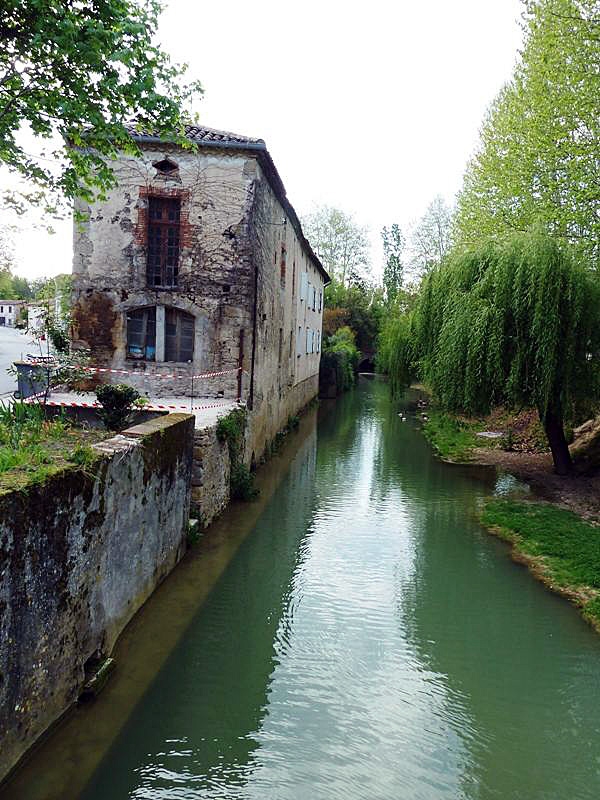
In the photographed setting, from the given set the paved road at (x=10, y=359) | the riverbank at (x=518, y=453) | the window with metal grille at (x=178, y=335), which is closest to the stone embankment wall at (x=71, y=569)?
the paved road at (x=10, y=359)

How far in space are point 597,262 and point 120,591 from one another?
12.1 metres

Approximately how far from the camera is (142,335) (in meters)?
13.6

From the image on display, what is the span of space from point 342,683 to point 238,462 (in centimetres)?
619

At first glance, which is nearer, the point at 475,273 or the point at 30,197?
the point at 30,197

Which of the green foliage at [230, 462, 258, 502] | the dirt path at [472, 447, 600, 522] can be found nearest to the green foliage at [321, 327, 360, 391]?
the dirt path at [472, 447, 600, 522]

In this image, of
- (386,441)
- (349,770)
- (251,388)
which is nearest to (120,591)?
(349,770)

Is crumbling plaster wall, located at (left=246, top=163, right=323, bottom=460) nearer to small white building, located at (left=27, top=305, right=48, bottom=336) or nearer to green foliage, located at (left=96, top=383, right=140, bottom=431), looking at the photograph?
small white building, located at (left=27, top=305, right=48, bottom=336)

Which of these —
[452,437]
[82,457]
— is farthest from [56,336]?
[452,437]

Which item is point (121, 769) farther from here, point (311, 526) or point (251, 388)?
point (251, 388)

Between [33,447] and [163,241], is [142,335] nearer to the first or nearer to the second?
[163,241]

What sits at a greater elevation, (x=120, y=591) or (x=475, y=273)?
(x=475, y=273)

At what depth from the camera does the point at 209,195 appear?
12.9 metres

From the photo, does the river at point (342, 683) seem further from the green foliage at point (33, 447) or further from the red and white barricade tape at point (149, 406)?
the red and white barricade tape at point (149, 406)

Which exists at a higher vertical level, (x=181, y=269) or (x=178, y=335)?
(x=181, y=269)
